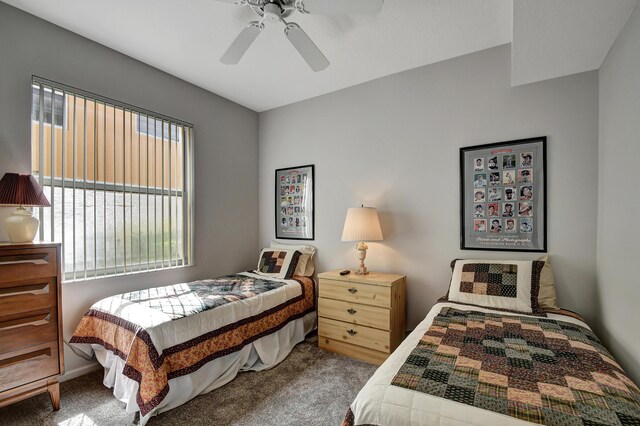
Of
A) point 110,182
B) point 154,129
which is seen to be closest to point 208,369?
point 110,182

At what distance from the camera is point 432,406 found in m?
1.09

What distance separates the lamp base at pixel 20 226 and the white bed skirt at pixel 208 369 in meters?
0.95

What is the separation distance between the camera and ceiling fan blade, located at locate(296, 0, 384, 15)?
1636mm

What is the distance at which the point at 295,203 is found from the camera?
370cm

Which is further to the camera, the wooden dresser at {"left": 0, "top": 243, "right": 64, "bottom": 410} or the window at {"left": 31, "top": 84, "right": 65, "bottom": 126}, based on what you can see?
the window at {"left": 31, "top": 84, "right": 65, "bottom": 126}

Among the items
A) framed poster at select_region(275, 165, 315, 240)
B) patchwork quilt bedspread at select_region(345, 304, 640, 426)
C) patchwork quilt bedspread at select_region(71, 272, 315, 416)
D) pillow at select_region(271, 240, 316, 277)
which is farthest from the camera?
framed poster at select_region(275, 165, 315, 240)

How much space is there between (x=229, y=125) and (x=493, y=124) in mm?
2803

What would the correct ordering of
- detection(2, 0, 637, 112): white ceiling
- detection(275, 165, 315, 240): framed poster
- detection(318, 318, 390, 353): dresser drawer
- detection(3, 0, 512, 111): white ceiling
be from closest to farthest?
detection(2, 0, 637, 112): white ceiling → detection(3, 0, 512, 111): white ceiling → detection(318, 318, 390, 353): dresser drawer → detection(275, 165, 315, 240): framed poster

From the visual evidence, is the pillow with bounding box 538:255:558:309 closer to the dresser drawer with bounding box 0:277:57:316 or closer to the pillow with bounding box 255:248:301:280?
the pillow with bounding box 255:248:301:280

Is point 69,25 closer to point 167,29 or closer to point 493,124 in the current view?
point 167,29

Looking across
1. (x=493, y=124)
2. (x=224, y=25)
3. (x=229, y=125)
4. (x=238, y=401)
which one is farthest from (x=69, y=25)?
(x=493, y=124)

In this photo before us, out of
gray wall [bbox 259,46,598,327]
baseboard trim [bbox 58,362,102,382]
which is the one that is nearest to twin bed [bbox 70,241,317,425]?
baseboard trim [bbox 58,362,102,382]

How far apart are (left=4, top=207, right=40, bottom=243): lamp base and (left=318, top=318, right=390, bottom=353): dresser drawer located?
2283 millimetres

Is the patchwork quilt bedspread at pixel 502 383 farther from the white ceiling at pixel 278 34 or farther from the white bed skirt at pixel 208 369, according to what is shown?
the white ceiling at pixel 278 34
